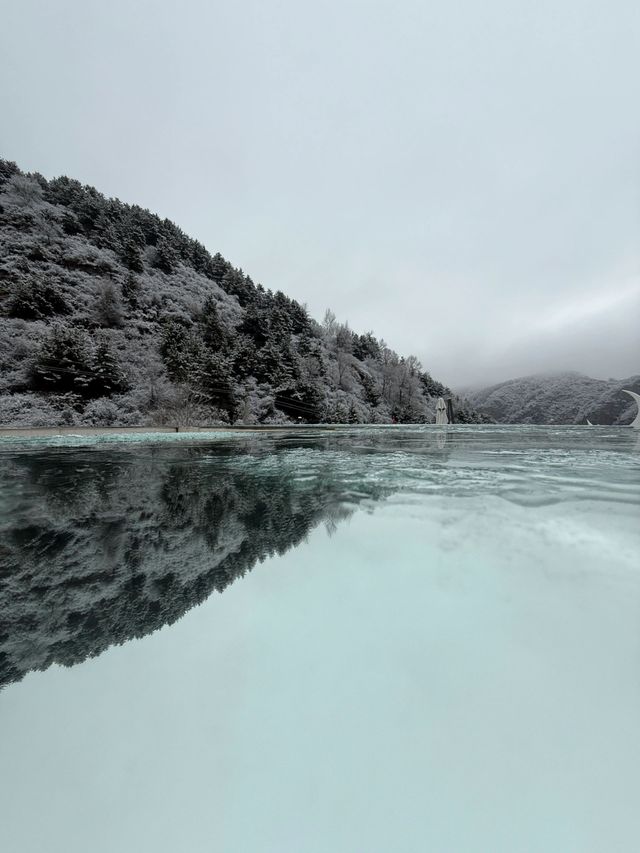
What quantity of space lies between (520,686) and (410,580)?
31.8 inches

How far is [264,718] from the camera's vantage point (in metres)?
1.13

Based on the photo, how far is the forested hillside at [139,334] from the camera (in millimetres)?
22125

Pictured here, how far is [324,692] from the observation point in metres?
1.21

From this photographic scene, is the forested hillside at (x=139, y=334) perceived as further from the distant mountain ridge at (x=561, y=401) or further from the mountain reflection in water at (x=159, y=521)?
the distant mountain ridge at (x=561, y=401)

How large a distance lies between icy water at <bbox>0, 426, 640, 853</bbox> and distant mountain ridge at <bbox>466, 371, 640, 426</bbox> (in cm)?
8596

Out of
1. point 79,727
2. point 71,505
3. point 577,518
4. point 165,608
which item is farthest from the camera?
point 71,505

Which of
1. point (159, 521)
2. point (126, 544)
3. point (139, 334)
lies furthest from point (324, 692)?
point (139, 334)

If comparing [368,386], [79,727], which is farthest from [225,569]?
[368,386]

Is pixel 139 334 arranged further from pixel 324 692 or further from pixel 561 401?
pixel 561 401

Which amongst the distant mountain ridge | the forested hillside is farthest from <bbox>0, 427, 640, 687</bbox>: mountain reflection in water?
the distant mountain ridge

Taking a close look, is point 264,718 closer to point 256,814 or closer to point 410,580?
→ point 256,814

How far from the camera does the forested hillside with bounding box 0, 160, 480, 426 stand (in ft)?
72.6

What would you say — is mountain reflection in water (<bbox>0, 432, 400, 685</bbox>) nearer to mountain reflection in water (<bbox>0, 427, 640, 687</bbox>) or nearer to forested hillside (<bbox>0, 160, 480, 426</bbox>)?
mountain reflection in water (<bbox>0, 427, 640, 687</bbox>)

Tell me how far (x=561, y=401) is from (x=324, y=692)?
443 feet
